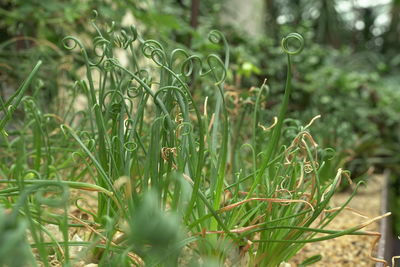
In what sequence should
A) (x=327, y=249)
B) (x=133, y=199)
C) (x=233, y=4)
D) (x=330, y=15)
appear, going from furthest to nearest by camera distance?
(x=330, y=15), (x=233, y=4), (x=327, y=249), (x=133, y=199)

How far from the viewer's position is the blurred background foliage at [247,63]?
1.74m

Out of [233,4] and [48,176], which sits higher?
[233,4]

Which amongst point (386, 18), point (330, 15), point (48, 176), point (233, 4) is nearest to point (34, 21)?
point (48, 176)

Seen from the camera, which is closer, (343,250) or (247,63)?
(343,250)

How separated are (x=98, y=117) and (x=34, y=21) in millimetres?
1403

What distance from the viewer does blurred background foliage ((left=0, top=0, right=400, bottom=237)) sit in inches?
68.3

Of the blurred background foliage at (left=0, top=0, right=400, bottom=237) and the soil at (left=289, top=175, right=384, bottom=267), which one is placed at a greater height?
the blurred background foliage at (left=0, top=0, right=400, bottom=237)

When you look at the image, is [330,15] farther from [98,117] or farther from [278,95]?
[98,117]

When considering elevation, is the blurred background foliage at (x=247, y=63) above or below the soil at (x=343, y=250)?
above

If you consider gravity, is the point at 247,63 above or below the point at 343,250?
above

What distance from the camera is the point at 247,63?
184 cm

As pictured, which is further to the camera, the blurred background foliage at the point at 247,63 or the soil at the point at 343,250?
the blurred background foliage at the point at 247,63

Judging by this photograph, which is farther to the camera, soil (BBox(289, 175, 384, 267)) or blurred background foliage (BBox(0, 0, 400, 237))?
blurred background foliage (BBox(0, 0, 400, 237))

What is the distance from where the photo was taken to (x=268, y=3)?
5410mm
